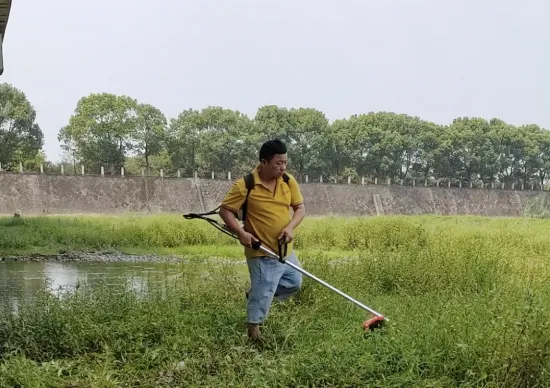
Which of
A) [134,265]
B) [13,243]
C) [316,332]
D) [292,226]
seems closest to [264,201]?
[292,226]

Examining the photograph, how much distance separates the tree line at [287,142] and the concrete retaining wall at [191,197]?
9.43ft

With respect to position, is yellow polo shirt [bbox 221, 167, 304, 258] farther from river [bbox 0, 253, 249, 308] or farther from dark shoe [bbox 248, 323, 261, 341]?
river [bbox 0, 253, 249, 308]

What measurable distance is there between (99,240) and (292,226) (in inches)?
582

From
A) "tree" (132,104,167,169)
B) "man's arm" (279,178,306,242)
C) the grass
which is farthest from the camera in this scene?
"tree" (132,104,167,169)

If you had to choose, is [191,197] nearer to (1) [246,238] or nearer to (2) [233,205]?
(2) [233,205]

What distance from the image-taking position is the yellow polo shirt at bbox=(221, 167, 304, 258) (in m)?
4.44

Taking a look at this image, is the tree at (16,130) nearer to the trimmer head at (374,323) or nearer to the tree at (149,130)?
the tree at (149,130)

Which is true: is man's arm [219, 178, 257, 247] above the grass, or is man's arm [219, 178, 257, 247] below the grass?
above

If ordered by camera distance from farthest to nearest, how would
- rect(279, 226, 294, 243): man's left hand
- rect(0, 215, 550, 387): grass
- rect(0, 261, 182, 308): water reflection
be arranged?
rect(0, 261, 182, 308): water reflection, rect(279, 226, 294, 243): man's left hand, rect(0, 215, 550, 387): grass

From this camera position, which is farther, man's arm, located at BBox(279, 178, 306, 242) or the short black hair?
man's arm, located at BBox(279, 178, 306, 242)

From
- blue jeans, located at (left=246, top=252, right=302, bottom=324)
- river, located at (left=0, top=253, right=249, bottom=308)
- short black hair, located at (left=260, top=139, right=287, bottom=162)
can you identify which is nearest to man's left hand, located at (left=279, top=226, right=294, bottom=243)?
blue jeans, located at (left=246, top=252, right=302, bottom=324)

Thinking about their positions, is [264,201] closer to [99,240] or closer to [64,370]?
[64,370]

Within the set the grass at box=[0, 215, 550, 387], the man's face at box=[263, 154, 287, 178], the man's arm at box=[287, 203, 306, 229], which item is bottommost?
the grass at box=[0, 215, 550, 387]

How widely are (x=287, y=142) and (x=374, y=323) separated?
48115 millimetres
